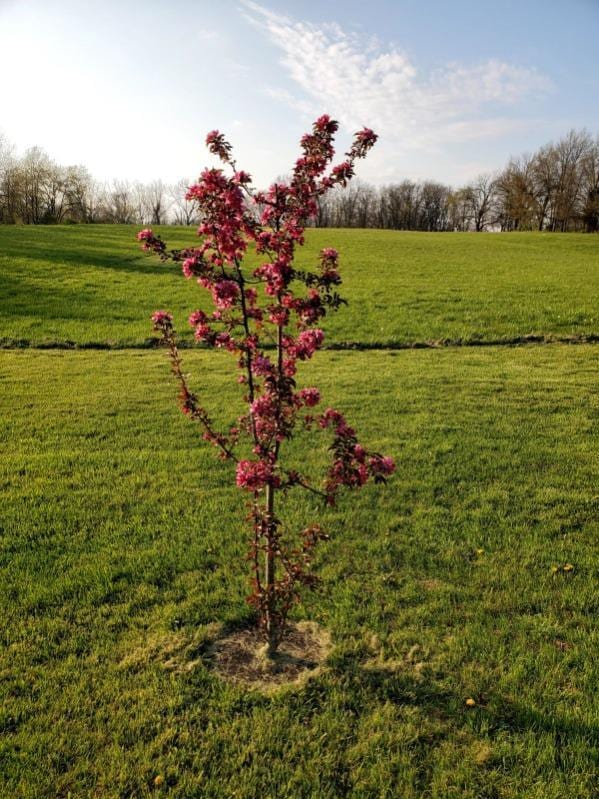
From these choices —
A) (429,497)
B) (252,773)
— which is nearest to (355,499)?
(429,497)

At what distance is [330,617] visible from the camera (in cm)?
474

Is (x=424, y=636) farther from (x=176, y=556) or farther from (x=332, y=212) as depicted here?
(x=332, y=212)

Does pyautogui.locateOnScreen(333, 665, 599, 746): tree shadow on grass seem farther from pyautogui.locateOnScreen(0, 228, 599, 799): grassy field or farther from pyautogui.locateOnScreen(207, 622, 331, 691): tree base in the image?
pyautogui.locateOnScreen(207, 622, 331, 691): tree base

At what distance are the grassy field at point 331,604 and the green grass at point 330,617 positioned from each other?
2 centimetres

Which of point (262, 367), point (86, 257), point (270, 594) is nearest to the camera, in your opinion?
point (262, 367)

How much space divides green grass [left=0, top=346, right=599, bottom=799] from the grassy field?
0.02m

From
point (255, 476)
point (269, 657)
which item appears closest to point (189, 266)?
point (255, 476)

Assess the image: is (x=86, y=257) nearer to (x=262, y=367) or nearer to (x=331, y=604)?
(x=331, y=604)

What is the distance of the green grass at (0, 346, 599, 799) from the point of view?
3.44 meters

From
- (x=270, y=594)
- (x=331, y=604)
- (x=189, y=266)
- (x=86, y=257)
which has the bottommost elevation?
(x=331, y=604)

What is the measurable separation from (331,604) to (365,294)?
17.5 metres

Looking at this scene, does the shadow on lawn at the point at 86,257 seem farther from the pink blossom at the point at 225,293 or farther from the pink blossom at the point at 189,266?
the pink blossom at the point at 225,293

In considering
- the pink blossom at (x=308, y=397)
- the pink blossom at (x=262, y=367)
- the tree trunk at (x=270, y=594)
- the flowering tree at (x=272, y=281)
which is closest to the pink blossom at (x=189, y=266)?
the flowering tree at (x=272, y=281)

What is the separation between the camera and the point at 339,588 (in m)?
5.07
